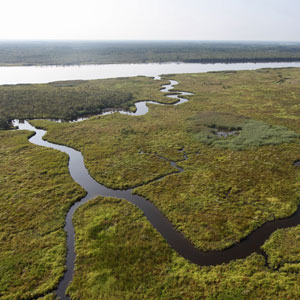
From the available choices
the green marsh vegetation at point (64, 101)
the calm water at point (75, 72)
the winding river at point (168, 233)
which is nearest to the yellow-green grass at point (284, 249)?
the winding river at point (168, 233)

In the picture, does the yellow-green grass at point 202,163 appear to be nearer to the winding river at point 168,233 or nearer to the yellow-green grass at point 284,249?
the winding river at point 168,233

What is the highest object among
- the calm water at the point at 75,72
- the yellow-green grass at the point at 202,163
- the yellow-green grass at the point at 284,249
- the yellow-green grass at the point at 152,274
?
the calm water at the point at 75,72

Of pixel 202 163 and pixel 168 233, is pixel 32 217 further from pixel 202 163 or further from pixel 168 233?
pixel 202 163

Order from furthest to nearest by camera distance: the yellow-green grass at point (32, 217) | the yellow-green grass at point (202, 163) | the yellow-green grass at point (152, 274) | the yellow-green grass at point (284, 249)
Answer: the yellow-green grass at point (202, 163) < the yellow-green grass at point (284, 249) < the yellow-green grass at point (32, 217) < the yellow-green grass at point (152, 274)

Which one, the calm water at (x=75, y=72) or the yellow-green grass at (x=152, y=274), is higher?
the calm water at (x=75, y=72)

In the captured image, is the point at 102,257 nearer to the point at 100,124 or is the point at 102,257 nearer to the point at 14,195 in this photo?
the point at 14,195

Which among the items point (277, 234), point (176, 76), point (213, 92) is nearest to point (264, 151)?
point (277, 234)

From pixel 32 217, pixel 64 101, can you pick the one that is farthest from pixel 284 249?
pixel 64 101

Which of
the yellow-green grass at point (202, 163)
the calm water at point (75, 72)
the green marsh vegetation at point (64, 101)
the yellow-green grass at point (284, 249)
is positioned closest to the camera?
the yellow-green grass at point (284, 249)

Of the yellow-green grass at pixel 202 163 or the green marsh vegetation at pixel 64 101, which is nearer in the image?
the yellow-green grass at pixel 202 163
